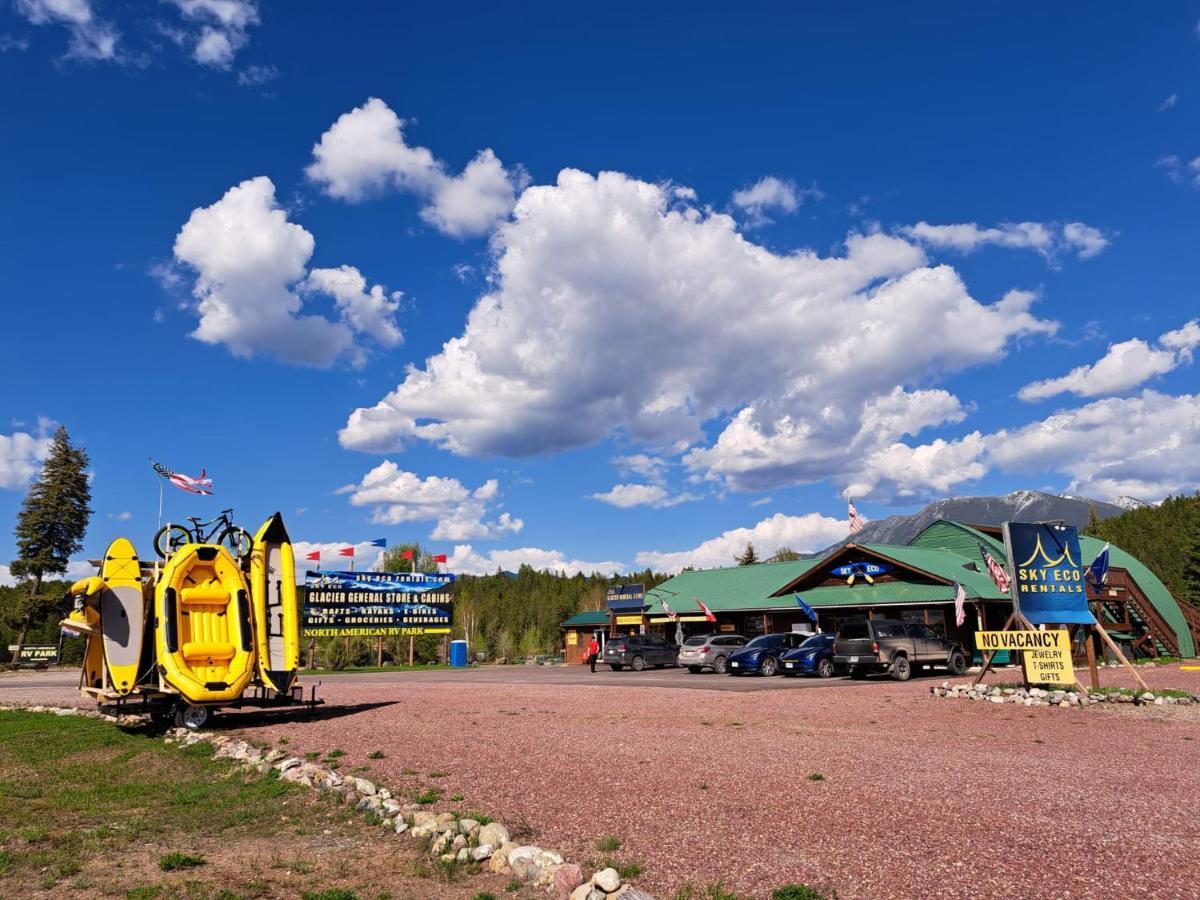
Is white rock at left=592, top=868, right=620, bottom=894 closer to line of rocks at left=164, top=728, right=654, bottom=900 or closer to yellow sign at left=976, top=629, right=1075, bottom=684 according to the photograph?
line of rocks at left=164, top=728, right=654, bottom=900

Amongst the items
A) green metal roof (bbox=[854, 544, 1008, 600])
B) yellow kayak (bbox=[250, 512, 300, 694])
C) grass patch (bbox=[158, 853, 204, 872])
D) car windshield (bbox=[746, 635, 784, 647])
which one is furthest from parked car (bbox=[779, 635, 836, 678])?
grass patch (bbox=[158, 853, 204, 872])

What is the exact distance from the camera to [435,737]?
1302 centimetres

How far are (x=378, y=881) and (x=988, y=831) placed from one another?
16.6 feet

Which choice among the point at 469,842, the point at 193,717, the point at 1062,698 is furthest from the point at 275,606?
the point at 1062,698

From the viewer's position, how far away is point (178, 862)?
6.69m

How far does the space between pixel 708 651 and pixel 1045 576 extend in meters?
15.1

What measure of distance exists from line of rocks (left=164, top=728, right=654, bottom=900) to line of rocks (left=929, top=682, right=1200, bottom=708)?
15.1 m

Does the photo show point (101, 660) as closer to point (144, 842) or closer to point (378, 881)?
point (144, 842)

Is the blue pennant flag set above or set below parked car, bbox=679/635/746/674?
above

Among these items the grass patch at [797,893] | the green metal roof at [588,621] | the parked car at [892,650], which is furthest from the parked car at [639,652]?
the grass patch at [797,893]

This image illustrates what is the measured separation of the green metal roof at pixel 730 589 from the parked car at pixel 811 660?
10736 millimetres

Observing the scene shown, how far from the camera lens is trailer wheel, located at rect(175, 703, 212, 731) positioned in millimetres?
14922

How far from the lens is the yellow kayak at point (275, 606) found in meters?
16.0

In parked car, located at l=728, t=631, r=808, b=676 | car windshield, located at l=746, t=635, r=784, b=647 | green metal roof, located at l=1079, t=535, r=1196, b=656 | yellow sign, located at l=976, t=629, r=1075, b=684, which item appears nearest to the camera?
yellow sign, located at l=976, t=629, r=1075, b=684
